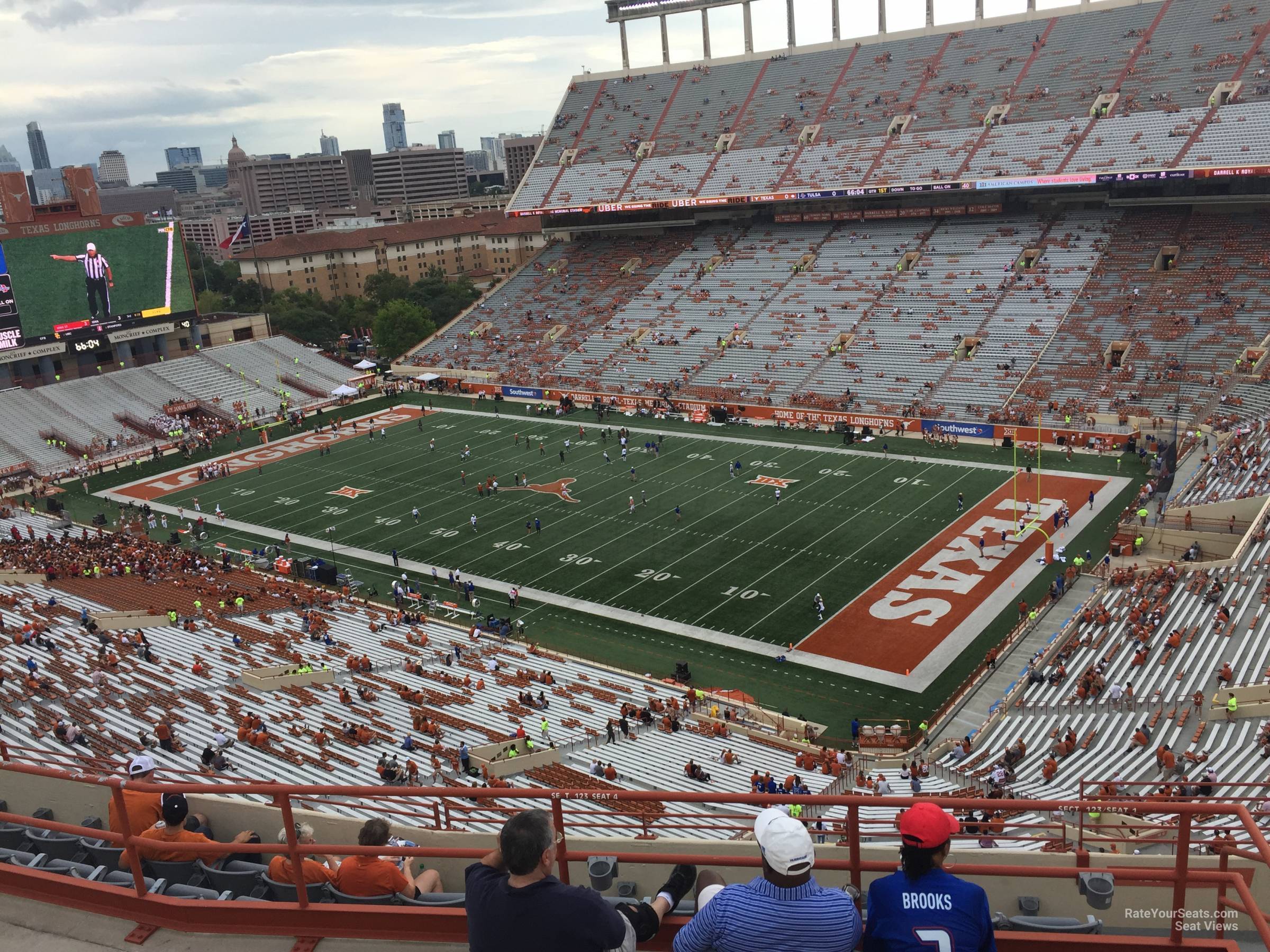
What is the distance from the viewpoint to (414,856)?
5141 mm

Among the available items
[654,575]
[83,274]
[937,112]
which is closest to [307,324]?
[83,274]

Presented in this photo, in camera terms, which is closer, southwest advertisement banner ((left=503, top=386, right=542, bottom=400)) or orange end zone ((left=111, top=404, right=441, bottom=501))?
orange end zone ((left=111, top=404, right=441, bottom=501))

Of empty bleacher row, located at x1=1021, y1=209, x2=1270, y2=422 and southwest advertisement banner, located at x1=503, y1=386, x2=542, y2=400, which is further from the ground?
empty bleacher row, located at x1=1021, y1=209, x2=1270, y2=422

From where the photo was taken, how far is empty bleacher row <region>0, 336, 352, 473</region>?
159ft

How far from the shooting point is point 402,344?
66.6 meters

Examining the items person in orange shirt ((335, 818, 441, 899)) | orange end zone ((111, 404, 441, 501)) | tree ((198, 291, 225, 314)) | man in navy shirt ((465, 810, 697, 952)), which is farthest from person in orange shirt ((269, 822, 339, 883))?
tree ((198, 291, 225, 314))

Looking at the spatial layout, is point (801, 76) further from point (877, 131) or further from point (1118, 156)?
point (1118, 156)

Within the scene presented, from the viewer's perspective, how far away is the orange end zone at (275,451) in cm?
4409

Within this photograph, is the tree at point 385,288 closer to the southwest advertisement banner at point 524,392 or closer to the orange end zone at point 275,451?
the southwest advertisement banner at point 524,392

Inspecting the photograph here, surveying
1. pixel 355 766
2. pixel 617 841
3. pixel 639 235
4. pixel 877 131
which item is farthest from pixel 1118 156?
pixel 617 841

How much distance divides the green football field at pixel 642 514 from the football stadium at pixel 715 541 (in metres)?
0.25

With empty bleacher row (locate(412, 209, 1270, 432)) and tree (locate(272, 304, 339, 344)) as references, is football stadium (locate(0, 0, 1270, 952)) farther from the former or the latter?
tree (locate(272, 304, 339, 344))

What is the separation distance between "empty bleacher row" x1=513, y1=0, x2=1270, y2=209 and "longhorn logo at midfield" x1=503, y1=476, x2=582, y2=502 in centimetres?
2658

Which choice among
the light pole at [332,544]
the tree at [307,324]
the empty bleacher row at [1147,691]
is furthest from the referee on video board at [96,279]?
the empty bleacher row at [1147,691]
